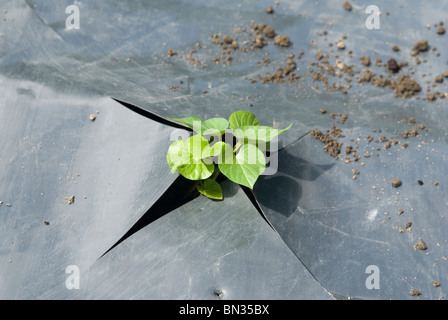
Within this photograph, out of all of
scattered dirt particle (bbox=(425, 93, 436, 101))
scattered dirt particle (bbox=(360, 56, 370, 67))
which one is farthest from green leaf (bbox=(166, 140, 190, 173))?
scattered dirt particle (bbox=(425, 93, 436, 101))

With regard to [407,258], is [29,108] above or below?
above

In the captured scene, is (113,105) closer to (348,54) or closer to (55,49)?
(55,49)

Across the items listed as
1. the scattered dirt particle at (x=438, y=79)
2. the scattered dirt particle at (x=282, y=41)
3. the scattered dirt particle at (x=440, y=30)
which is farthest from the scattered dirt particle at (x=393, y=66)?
the scattered dirt particle at (x=282, y=41)

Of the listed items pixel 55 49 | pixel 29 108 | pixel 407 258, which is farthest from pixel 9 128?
pixel 407 258

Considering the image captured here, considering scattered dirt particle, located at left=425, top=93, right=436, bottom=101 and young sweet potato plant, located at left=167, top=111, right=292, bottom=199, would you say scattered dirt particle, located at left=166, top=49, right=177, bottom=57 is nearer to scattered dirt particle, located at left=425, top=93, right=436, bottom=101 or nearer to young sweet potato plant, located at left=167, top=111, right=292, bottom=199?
young sweet potato plant, located at left=167, top=111, right=292, bottom=199

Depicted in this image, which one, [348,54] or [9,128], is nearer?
[9,128]

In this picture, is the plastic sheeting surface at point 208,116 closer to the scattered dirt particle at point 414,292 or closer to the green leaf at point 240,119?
the scattered dirt particle at point 414,292
